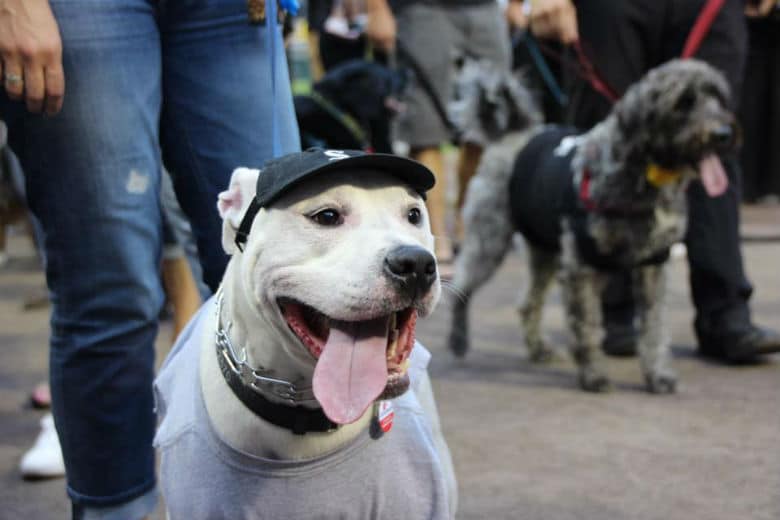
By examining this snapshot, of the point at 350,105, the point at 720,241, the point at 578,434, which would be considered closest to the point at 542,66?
the point at 350,105

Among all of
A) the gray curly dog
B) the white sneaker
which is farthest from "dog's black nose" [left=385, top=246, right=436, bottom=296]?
the gray curly dog

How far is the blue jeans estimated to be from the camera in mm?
2395

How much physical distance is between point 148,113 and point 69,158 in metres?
0.21

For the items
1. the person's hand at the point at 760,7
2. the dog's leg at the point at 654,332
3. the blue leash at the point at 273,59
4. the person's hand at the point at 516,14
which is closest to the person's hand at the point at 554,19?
the dog's leg at the point at 654,332

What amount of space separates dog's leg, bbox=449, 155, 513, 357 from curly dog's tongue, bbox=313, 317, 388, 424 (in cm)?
324

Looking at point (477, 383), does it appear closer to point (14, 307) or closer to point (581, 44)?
point (581, 44)

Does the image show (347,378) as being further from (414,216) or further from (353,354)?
(414,216)

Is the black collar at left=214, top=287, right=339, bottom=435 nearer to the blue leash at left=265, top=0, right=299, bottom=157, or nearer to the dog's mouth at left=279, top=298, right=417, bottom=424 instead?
the dog's mouth at left=279, top=298, right=417, bottom=424

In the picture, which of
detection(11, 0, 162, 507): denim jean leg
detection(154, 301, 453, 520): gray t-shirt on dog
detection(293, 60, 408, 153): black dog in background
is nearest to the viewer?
detection(154, 301, 453, 520): gray t-shirt on dog

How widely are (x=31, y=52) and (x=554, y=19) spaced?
9.32ft

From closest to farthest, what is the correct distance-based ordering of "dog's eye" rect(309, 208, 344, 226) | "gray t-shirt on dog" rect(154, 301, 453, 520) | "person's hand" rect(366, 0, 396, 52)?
"dog's eye" rect(309, 208, 344, 226) → "gray t-shirt on dog" rect(154, 301, 453, 520) → "person's hand" rect(366, 0, 396, 52)

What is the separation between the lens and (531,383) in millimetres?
4816

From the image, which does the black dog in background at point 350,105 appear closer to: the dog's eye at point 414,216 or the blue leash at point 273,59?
the blue leash at point 273,59

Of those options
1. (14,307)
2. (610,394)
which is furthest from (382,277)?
(14,307)
